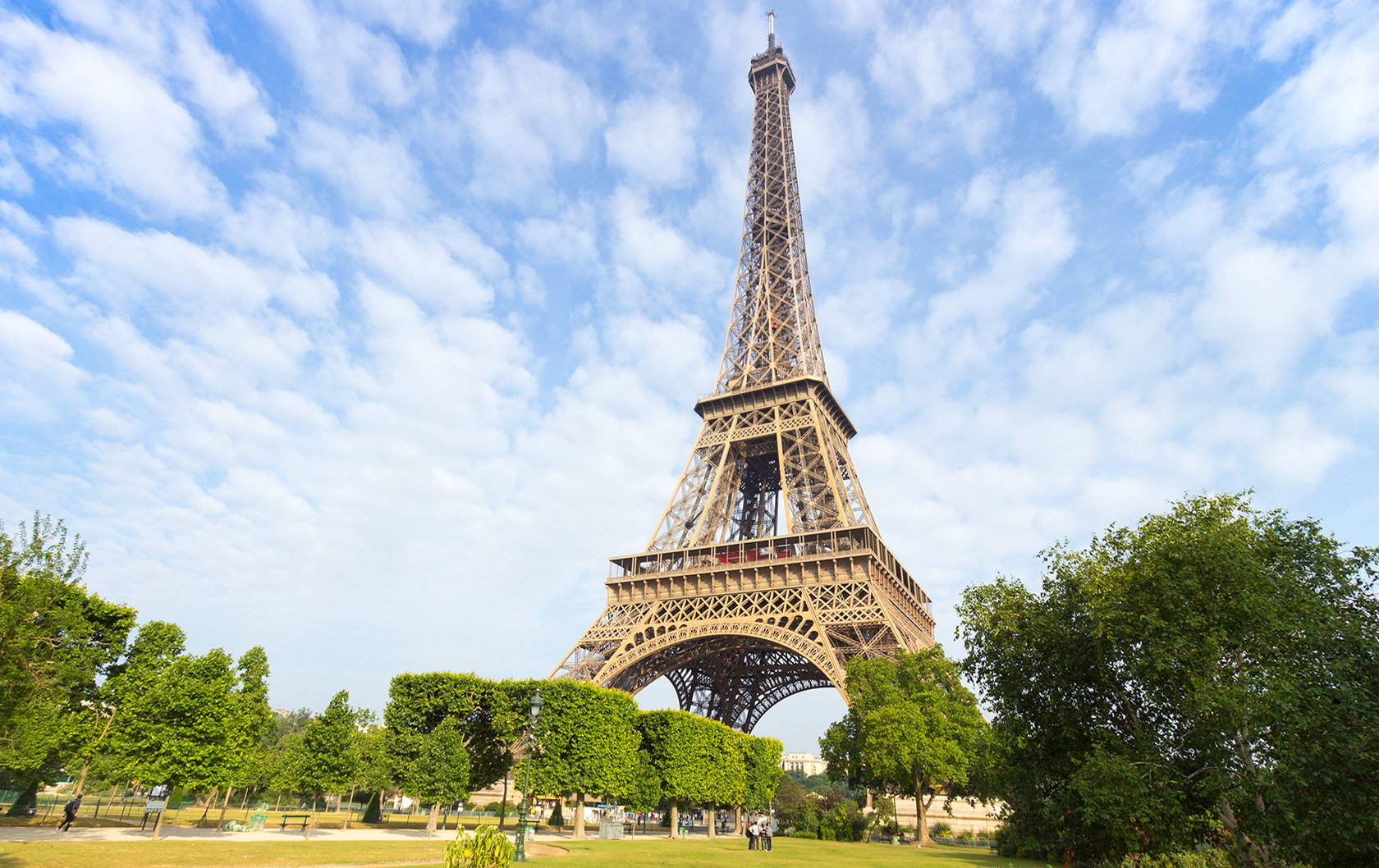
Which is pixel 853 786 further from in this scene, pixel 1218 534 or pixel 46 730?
pixel 46 730

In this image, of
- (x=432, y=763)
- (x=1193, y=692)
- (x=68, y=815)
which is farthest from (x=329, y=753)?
(x=1193, y=692)

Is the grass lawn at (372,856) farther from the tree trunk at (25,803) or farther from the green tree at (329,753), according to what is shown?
the tree trunk at (25,803)

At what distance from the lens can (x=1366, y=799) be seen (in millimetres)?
9219

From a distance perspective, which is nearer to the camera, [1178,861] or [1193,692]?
[1193,692]

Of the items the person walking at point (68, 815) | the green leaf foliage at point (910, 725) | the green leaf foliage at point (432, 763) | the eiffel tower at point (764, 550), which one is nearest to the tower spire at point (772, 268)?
the eiffel tower at point (764, 550)

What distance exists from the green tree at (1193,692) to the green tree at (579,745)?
19.4m

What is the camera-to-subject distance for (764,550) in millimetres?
43906

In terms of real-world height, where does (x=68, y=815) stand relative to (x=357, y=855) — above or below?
above

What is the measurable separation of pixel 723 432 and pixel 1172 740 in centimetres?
3867

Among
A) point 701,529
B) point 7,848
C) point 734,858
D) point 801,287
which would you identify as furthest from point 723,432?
point 7,848

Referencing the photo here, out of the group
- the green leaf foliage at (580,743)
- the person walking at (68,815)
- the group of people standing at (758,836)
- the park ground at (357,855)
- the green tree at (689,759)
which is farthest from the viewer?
the green tree at (689,759)

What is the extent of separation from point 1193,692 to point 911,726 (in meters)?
24.4

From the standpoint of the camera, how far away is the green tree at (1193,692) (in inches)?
392

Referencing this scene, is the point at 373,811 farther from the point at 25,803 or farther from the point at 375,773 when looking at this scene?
the point at 25,803
